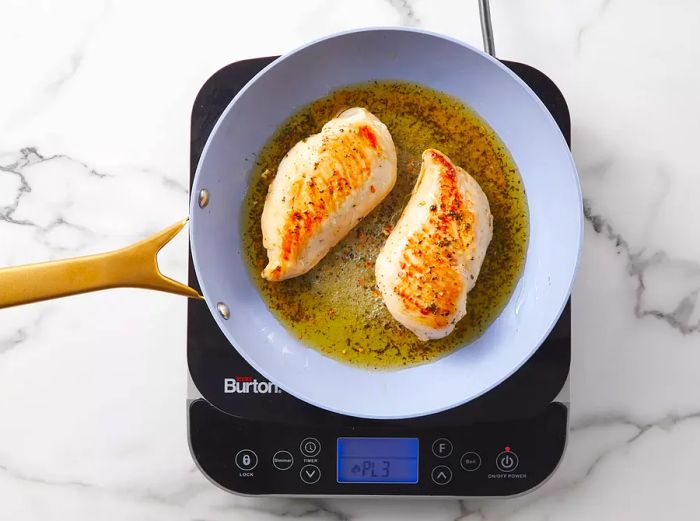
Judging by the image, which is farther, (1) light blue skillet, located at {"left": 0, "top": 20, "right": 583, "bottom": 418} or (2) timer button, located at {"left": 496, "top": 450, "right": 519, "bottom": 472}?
(2) timer button, located at {"left": 496, "top": 450, "right": 519, "bottom": 472}

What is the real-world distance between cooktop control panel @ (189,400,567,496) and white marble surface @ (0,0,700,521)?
0.36 ft

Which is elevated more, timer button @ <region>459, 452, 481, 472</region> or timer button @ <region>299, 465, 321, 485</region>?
timer button @ <region>459, 452, 481, 472</region>

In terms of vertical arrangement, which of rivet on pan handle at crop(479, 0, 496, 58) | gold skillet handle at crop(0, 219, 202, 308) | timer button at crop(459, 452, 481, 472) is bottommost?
timer button at crop(459, 452, 481, 472)

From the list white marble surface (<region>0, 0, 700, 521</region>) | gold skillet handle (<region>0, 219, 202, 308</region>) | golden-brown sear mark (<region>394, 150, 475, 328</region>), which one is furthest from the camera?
white marble surface (<region>0, 0, 700, 521</region>)

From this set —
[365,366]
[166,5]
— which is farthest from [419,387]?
[166,5]

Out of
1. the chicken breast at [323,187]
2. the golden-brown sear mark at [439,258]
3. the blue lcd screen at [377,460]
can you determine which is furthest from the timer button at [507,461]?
the chicken breast at [323,187]

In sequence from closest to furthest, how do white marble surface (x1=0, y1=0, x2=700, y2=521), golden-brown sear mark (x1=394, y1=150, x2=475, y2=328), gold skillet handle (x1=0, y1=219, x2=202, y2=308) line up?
gold skillet handle (x1=0, y1=219, x2=202, y2=308), golden-brown sear mark (x1=394, y1=150, x2=475, y2=328), white marble surface (x1=0, y1=0, x2=700, y2=521)

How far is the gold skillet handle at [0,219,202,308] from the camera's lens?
927mm

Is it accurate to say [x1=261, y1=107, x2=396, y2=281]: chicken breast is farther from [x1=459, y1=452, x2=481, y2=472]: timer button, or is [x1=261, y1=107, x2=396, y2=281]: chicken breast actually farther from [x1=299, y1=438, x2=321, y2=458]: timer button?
[x1=459, y1=452, x2=481, y2=472]: timer button

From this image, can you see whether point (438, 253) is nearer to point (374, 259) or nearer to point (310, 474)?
point (374, 259)

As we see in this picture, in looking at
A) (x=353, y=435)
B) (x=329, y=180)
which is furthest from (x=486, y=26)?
(x=353, y=435)

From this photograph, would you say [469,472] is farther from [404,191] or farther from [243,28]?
[243,28]

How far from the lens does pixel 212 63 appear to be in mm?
1228

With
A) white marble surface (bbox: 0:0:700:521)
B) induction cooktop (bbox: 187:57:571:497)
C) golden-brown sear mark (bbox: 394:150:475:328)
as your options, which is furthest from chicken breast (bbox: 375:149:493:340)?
white marble surface (bbox: 0:0:700:521)
